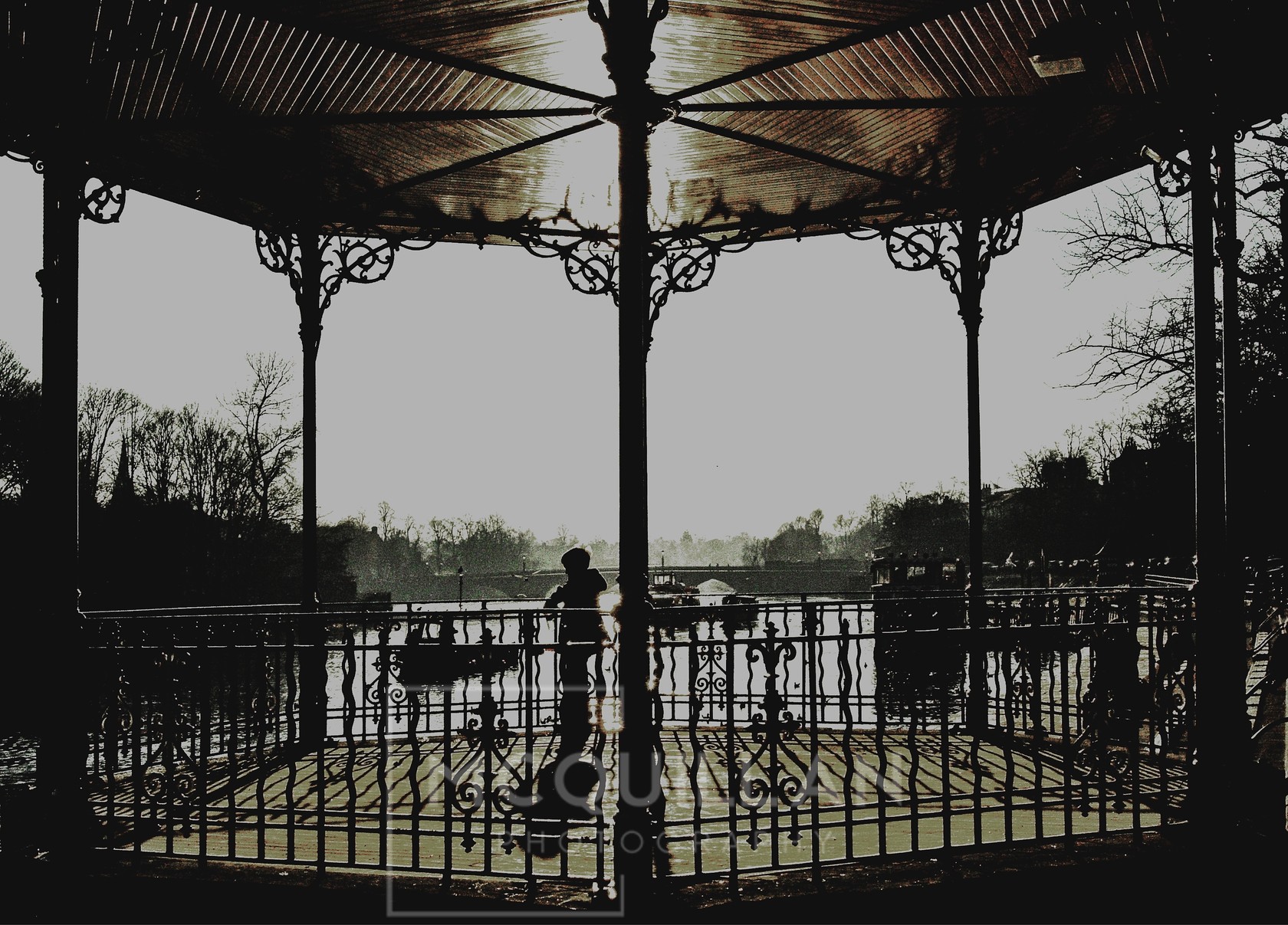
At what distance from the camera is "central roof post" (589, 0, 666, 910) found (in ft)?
14.9

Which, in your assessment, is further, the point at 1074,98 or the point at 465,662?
the point at 1074,98

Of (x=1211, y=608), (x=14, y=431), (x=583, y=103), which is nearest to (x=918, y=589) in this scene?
(x=583, y=103)

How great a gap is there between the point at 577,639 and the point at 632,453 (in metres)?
2.75

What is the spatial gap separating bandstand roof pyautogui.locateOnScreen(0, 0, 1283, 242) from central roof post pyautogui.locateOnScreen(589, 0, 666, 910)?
1.64 ft

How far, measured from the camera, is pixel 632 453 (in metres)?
4.75

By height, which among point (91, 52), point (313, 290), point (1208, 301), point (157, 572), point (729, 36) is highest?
point (729, 36)

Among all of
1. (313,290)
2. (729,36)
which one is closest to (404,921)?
(729,36)

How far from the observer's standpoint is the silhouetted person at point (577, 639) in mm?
5693

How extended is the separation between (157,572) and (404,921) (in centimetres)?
4014

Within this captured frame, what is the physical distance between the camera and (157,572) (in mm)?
40344

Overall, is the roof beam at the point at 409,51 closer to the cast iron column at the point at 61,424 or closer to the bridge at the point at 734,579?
the cast iron column at the point at 61,424

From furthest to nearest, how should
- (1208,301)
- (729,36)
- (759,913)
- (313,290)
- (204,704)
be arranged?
(313,290), (729,36), (1208,301), (204,704), (759,913)

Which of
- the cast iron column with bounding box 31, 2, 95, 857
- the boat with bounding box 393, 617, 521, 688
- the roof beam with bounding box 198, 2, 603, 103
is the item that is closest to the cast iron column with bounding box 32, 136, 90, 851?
the cast iron column with bounding box 31, 2, 95, 857

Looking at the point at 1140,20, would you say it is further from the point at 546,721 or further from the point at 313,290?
the point at 546,721
